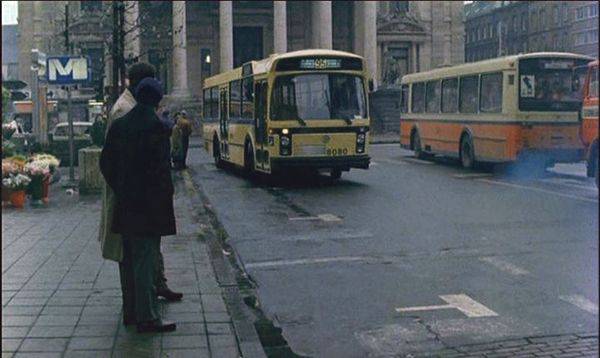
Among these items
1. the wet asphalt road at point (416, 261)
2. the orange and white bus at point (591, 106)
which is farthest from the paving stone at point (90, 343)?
the orange and white bus at point (591, 106)

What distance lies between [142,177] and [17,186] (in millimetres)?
10340

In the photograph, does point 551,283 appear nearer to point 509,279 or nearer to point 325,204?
point 509,279

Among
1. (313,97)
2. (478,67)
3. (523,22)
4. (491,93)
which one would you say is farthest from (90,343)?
(478,67)

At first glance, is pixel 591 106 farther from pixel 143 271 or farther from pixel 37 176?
pixel 37 176

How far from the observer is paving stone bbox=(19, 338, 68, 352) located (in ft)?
19.7

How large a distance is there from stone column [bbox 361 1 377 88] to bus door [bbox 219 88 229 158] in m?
41.1

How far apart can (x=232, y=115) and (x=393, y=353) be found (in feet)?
63.6

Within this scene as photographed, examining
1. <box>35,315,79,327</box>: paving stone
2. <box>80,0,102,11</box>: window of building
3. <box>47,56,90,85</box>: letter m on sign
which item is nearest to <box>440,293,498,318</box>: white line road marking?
<box>35,315,79,327</box>: paving stone

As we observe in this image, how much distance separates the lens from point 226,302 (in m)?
8.02

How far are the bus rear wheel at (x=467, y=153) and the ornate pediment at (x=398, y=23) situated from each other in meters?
43.5

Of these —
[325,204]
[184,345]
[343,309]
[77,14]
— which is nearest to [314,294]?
[343,309]

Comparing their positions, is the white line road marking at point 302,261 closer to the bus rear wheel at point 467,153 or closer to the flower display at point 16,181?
the flower display at point 16,181

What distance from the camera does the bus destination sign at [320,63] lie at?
808 inches

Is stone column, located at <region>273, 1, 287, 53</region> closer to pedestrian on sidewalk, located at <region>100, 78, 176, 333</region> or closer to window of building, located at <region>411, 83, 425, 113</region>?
window of building, located at <region>411, 83, 425, 113</region>
